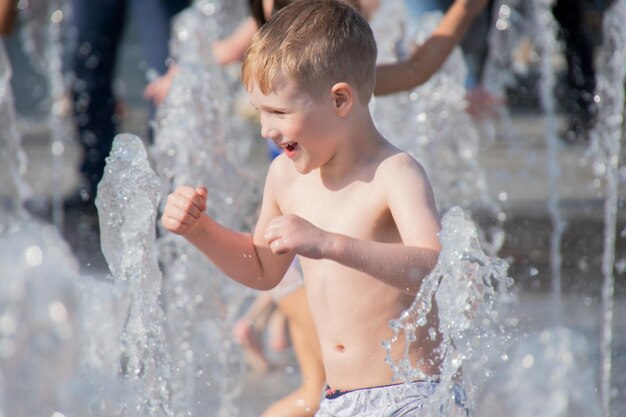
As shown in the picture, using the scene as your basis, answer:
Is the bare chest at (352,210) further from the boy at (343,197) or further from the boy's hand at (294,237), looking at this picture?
the boy's hand at (294,237)

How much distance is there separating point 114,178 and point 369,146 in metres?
0.63

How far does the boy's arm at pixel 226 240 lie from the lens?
7.52 ft

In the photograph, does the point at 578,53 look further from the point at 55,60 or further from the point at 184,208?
the point at 184,208

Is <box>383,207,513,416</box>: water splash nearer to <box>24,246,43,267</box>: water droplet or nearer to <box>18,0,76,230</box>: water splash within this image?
<box>24,246,43,267</box>: water droplet

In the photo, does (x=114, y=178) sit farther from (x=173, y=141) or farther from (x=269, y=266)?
(x=173, y=141)

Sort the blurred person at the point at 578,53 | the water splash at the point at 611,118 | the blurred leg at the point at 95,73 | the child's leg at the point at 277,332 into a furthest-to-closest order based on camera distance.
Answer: the blurred person at the point at 578,53 → the blurred leg at the point at 95,73 → the water splash at the point at 611,118 → the child's leg at the point at 277,332

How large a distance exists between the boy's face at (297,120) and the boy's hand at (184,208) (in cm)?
19

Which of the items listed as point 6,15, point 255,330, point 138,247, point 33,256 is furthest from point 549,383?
point 6,15

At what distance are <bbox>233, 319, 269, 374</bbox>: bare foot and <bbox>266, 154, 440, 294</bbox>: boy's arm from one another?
5.92 ft

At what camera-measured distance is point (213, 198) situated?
12.7 ft

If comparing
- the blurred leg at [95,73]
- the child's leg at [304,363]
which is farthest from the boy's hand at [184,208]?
the blurred leg at [95,73]

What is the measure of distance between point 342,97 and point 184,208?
38 centimetres

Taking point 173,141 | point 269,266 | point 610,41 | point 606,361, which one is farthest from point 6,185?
point 269,266

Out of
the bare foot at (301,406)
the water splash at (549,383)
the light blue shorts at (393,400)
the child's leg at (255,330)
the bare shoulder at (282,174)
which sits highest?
the bare shoulder at (282,174)
